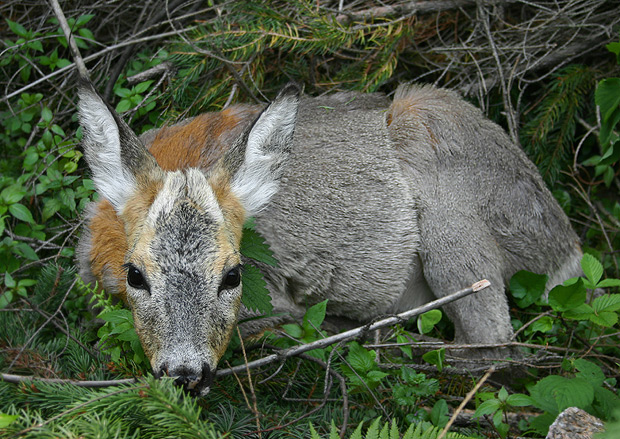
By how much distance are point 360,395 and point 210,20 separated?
3.64m

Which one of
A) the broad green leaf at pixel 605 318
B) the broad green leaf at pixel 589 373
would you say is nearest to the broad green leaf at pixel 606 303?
the broad green leaf at pixel 605 318

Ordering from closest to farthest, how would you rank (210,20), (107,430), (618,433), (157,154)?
(618,433)
(107,430)
(157,154)
(210,20)

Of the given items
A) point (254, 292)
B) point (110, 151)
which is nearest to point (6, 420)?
point (254, 292)

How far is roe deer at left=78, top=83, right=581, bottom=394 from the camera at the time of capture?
13.9 ft

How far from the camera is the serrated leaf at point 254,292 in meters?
3.74

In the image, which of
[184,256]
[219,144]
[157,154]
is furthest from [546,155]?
[184,256]

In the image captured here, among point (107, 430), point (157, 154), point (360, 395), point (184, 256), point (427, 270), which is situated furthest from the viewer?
point (427, 270)

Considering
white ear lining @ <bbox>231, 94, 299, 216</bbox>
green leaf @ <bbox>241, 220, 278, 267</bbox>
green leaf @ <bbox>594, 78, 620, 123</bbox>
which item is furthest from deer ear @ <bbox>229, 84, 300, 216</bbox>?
green leaf @ <bbox>594, 78, 620, 123</bbox>

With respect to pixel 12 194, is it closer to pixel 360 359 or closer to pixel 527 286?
pixel 360 359

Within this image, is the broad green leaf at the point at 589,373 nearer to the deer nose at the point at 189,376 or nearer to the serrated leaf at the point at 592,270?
the serrated leaf at the point at 592,270

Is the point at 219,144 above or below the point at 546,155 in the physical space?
above

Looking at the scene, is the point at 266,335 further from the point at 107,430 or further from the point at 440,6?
the point at 440,6

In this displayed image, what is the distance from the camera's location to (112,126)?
3.74m

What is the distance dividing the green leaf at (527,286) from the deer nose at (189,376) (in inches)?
116
